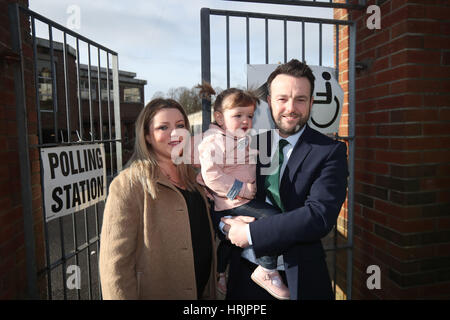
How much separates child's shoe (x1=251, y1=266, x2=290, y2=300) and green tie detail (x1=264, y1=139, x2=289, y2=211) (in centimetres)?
44

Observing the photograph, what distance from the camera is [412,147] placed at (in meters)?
2.23

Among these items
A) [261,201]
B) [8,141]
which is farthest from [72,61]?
[261,201]

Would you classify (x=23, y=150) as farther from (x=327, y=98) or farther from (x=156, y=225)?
(x=327, y=98)

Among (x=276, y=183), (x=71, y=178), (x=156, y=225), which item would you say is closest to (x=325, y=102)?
(x=276, y=183)

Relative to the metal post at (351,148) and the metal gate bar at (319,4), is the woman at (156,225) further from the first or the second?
the metal post at (351,148)

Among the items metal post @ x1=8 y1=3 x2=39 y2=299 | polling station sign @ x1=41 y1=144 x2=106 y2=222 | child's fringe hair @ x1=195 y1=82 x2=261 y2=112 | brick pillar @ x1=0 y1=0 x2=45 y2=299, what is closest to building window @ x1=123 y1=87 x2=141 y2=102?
polling station sign @ x1=41 y1=144 x2=106 y2=222

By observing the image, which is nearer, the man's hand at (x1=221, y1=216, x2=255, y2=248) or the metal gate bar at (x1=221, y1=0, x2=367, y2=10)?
the man's hand at (x1=221, y1=216, x2=255, y2=248)

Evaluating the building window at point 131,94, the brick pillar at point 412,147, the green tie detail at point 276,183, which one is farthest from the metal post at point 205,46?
the building window at point 131,94

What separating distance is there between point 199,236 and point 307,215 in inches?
29.0

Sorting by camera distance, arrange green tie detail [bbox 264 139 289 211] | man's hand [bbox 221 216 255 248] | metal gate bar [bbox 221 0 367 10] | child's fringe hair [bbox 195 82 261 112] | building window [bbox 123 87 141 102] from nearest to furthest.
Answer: man's hand [bbox 221 216 255 248] < green tie detail [bbox 264 139 289 211] < child's fringe hair [bbox 195 82 261 112] < metal gate bar [bbox 221 0 367 10] < building window [bbox 123 87 141 102]

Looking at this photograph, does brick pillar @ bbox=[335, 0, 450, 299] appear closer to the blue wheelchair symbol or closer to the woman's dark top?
the blue wheelchair symbol

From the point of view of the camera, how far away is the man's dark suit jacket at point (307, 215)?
1.62 meters

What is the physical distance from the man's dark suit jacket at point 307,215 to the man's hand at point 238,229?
3.0 inches

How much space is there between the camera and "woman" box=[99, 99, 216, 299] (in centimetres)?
165
